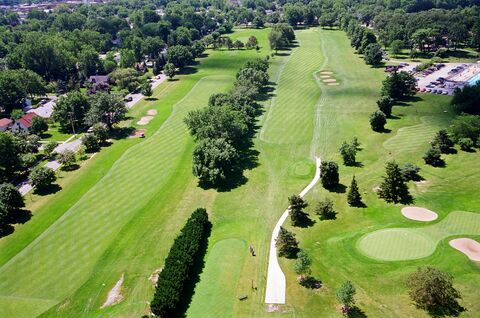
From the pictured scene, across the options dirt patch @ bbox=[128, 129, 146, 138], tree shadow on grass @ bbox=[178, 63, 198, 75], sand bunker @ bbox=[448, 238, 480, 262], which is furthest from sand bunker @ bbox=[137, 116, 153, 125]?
sand bunker @ bbox=[448, 238, 480, 262]

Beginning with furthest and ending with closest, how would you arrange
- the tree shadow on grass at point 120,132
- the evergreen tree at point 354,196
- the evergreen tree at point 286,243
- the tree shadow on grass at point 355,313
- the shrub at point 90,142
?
1. the tree shadow on grass at point 120,132
2. the shrub at point 90,142
3. the evergreen tree at point 354,196
4. the evergreen tree at point 286,243
5. the tree shadow on grass at point 355,313

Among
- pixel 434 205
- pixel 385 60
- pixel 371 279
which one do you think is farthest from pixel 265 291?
pixel 385 60

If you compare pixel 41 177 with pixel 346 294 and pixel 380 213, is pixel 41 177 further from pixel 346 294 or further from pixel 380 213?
pixel 380 213

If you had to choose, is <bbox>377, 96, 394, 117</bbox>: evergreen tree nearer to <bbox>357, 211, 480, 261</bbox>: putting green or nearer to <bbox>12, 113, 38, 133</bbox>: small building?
<bbox>357, 211, 480, 261</bbox>: putting green

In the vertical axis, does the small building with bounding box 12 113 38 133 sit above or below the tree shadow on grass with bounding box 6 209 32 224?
above

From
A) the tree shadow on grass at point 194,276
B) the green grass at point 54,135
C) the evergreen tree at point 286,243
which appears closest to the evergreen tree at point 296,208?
the evergreen tree at point 286,243

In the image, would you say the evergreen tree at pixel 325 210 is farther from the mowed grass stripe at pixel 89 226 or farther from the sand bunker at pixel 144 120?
the sand bunker at pixel 144 120
